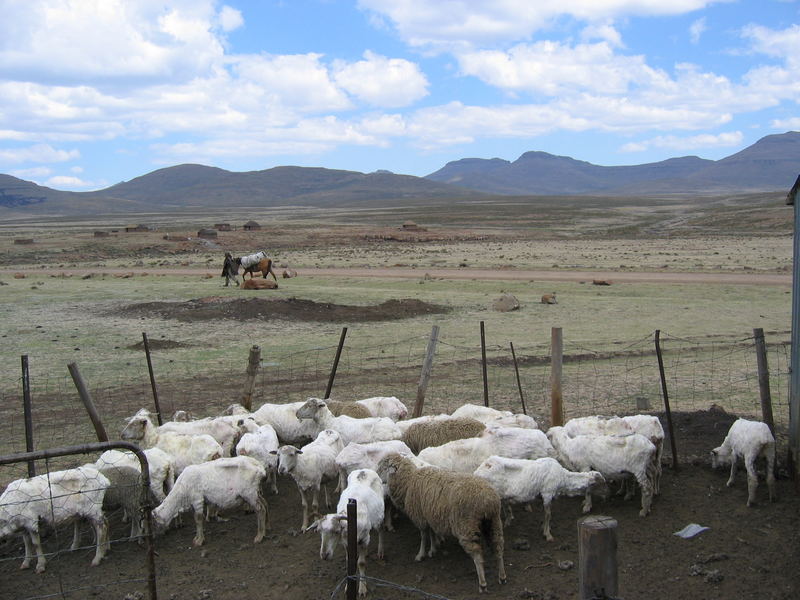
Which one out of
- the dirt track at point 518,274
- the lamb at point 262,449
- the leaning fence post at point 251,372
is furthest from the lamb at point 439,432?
the dirt track at point 518,274

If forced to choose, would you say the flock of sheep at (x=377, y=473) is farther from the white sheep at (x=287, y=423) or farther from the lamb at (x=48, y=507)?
the white sheep at (x=287, y=423)

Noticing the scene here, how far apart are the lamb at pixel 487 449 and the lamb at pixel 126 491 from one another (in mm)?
3416

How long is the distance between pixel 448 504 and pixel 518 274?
30.0 m

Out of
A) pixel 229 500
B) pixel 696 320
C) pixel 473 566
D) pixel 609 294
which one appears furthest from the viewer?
pixel 609 294

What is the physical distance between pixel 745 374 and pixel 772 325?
6597mm

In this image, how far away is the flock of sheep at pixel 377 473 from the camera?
7.77 metres

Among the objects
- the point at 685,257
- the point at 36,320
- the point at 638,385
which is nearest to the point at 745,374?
the point at 638,385

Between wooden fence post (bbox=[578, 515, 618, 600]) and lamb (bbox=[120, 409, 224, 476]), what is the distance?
636cm

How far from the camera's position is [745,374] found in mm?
15281

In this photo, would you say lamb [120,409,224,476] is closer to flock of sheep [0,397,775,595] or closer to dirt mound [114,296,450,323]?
flock of sheep [0,397,775,595]

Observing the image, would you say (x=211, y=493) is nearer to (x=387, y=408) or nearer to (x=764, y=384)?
(x=387, y=408)

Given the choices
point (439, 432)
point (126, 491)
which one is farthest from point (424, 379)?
point (126, 491)

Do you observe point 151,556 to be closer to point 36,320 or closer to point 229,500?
point 229,500

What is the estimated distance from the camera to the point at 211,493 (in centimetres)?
855
